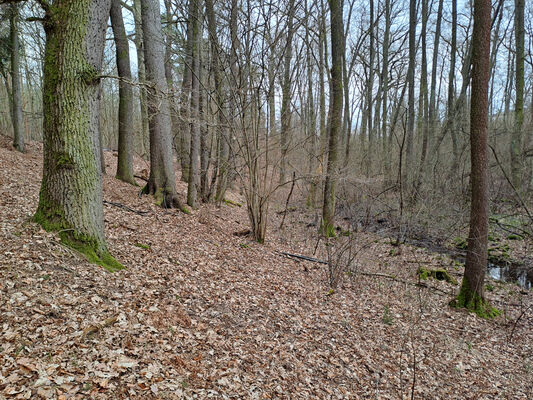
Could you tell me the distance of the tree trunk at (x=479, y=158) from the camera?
5.71 meters

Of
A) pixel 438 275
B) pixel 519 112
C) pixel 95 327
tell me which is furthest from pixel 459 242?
pixel 95 327

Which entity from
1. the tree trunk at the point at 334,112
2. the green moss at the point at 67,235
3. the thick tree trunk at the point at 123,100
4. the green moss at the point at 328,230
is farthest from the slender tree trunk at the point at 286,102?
the green moss at the point at 67,235

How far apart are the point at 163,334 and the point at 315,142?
9.25 meters

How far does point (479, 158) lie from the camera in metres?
5.85

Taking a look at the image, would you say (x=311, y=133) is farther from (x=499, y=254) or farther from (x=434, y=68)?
(x=434, y=68)

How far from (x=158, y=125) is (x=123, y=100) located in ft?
6.28

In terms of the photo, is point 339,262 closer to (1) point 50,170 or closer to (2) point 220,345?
(2) point 220,345

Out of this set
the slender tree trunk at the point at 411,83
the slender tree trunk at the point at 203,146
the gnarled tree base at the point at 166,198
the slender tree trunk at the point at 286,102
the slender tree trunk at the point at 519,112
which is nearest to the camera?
the slender tree trunk at the point at 286,102

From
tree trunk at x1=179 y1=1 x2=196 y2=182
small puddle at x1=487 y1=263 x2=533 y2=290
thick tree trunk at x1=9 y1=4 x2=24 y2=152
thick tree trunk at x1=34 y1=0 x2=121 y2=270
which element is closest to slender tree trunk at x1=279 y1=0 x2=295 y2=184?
tree trunk at x1=179 y1=1 x2=196 y2=182

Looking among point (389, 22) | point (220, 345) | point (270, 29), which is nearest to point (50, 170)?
point (220, 345)

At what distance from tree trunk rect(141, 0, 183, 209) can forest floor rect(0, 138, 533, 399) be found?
4.93 ft

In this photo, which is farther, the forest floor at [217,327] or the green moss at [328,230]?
the green moss at [328,230]

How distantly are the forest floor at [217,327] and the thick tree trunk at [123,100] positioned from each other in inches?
114

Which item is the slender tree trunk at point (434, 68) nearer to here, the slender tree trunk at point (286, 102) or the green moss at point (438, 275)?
the slender tree trunk at point (286, 102)
